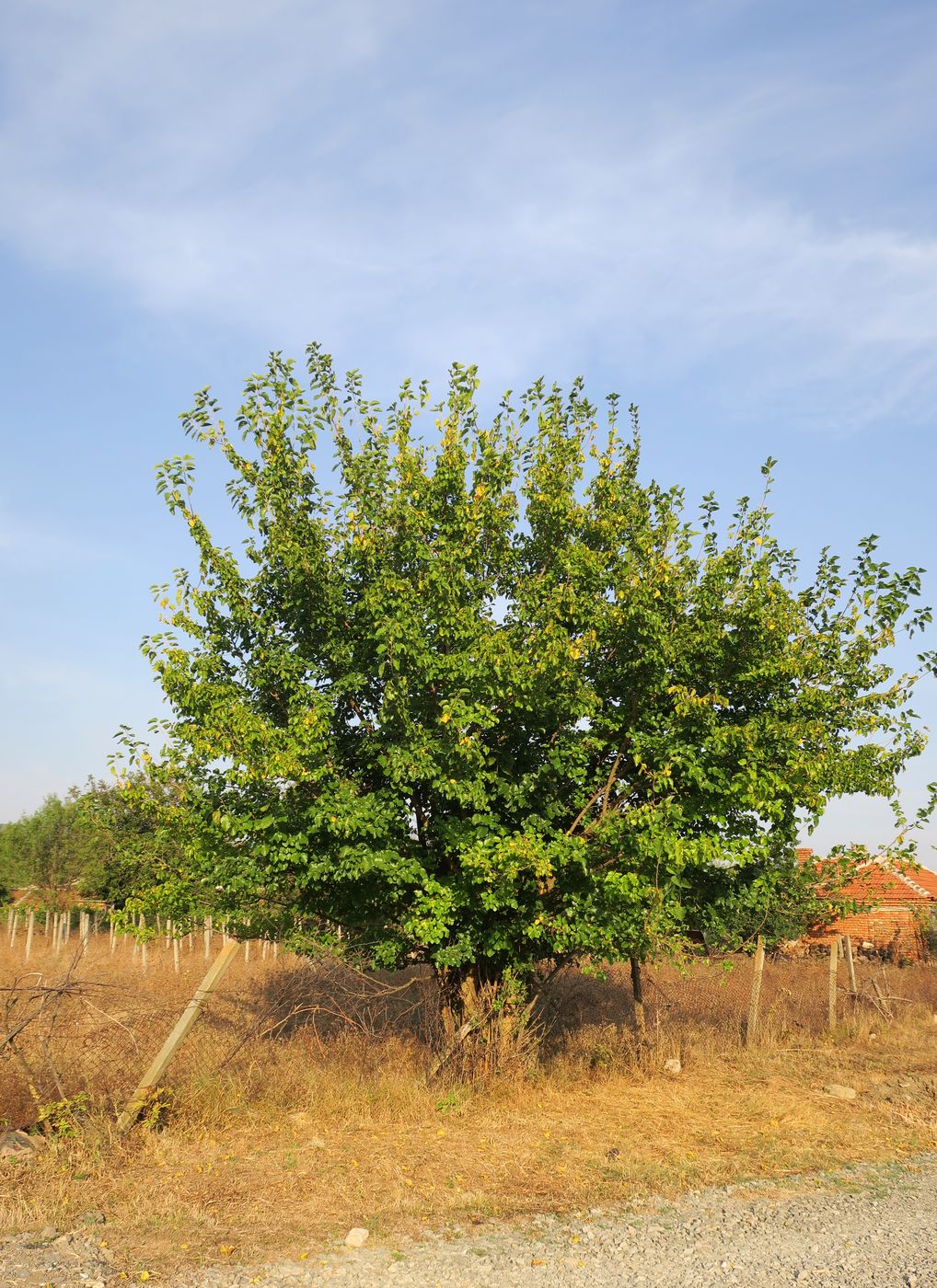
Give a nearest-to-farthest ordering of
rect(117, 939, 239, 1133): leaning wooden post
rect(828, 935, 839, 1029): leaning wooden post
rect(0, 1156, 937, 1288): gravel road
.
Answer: rect(0, 1156, 937, 1288): gravel road, rect(117, 939, 239, 1133): leaning wooden post, rect(828, 935, 839, 1029): leaning wooden post

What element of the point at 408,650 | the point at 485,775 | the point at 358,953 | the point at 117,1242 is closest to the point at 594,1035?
the point at 358,953

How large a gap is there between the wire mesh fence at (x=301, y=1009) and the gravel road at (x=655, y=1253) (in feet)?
7.19

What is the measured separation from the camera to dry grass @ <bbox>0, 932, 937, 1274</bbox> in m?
6.40

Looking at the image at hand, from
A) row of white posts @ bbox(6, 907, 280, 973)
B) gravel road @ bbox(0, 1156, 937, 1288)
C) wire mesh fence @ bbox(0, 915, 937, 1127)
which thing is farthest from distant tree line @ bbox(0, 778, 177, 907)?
gravel road @ bbox(0, 1156, 937, 1288)

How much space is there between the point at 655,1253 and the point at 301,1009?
3935mm

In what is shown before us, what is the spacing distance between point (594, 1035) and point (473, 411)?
8.08 m

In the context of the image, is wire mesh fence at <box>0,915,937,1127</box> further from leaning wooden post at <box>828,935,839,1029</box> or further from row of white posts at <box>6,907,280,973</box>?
row of white posts at <box>6,907,280,973</box>

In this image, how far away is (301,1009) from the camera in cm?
867

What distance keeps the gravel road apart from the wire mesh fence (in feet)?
7.19

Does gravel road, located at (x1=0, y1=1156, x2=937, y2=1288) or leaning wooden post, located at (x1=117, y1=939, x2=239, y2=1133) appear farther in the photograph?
leaning wooden post, located at (x1=117, y1=939, x2=239, y2=1133)

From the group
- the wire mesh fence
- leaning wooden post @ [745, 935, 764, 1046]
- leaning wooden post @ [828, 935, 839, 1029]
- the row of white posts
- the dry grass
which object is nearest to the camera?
the dry grass

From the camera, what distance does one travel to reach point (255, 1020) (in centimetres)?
922

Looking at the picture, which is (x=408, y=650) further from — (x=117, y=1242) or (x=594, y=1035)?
(x=594, y=1035)

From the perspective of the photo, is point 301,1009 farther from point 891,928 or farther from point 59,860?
point 59,860
